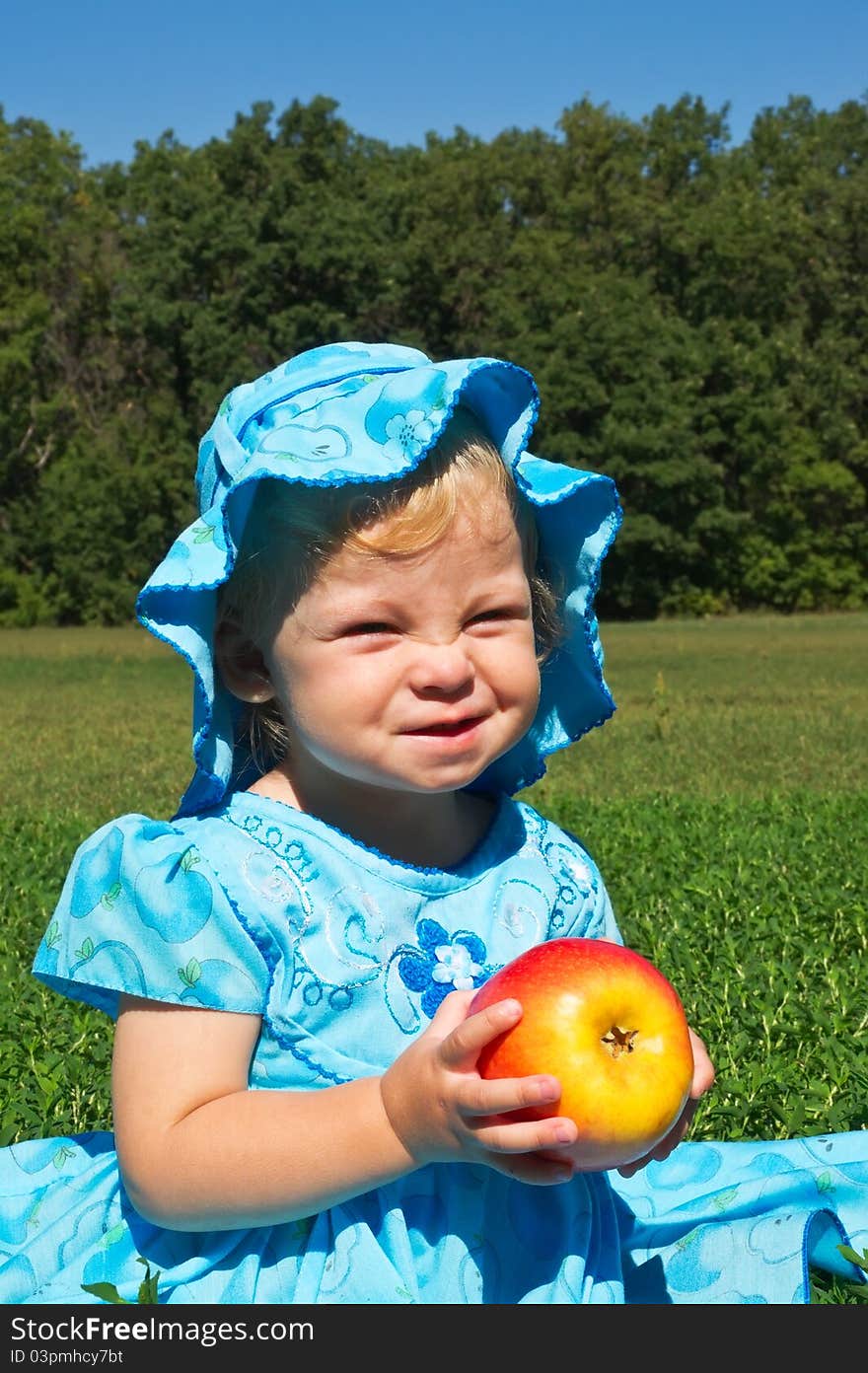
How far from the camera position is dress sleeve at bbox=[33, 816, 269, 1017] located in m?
2.14

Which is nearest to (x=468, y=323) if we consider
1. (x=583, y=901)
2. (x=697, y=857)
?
(x=697, y=857)

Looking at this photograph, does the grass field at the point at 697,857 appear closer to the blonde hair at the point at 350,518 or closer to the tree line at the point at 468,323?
the blonde hair at the point at 350,518

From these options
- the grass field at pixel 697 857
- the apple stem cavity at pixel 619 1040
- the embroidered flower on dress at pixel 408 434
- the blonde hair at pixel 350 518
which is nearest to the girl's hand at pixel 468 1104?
the apple stem cavity at pixel 619 1040

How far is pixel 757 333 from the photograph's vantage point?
128 ft

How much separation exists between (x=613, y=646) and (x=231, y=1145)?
2304 centimetres

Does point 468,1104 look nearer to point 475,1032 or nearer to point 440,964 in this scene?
point 475,1032

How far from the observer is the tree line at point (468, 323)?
37.0m

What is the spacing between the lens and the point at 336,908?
2.27 m

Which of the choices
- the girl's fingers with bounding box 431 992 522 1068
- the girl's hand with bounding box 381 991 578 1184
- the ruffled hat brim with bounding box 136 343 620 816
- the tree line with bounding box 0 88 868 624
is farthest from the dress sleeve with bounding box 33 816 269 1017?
the tree line with bounding box 0 88 868 624

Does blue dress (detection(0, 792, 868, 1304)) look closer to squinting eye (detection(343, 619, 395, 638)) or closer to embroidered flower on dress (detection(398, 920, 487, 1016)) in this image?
embroidered flower on dress (detection(398, 920, 487, 1016))

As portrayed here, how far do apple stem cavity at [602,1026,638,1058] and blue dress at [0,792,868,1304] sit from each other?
0.43 meters

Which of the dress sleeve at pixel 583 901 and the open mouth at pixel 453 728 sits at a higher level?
the open mouth at pixel 453 728

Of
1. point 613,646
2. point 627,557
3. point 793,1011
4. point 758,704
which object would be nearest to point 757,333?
point 627,557

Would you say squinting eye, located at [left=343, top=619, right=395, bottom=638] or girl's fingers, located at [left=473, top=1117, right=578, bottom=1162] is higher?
squinting eye, located at [left=343, top=619, right=395, bottom=638]
